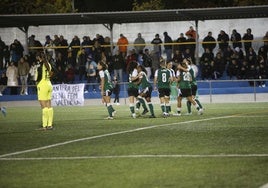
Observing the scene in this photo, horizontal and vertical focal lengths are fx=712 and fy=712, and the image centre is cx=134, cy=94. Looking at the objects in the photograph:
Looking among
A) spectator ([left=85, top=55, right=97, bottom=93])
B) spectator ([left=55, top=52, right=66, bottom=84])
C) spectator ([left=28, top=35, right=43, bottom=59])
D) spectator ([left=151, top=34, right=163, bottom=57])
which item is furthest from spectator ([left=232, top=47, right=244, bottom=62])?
spectator ([left=28, top=35, right=43, bottom=59])

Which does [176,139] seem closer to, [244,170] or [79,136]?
[79,136]

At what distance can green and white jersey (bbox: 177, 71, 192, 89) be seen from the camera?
25891 mm

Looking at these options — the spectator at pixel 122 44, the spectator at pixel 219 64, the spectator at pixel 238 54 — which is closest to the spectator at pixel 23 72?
the spectator at pixel 122 44

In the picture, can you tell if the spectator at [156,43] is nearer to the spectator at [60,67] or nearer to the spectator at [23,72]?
the spectator at [60,67]

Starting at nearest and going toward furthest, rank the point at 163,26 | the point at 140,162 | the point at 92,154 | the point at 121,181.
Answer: the point at 121,181
the point at 140,162
the point at 92,154
the point at 163,26

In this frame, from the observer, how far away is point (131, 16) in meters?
39.8

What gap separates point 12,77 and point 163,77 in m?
16.2

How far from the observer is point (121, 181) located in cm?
1050

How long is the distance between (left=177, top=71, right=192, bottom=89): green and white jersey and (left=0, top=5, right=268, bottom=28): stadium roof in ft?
38.7

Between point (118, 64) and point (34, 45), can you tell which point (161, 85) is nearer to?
point (118, 64)

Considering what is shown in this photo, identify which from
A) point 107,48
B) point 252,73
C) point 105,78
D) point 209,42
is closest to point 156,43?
point 209,42

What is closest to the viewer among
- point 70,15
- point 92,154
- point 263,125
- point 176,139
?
point 92,154

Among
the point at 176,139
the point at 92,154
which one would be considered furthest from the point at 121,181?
the point at 176,139

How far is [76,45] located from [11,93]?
473 cm
